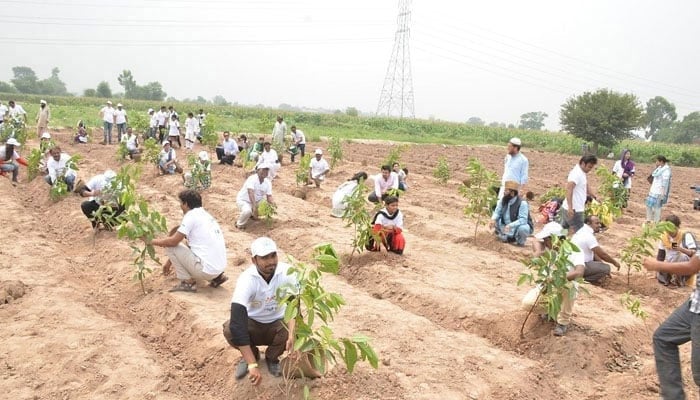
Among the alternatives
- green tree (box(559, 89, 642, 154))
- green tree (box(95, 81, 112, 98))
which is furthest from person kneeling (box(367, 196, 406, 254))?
green tree (box(95, 81, 112, 98))

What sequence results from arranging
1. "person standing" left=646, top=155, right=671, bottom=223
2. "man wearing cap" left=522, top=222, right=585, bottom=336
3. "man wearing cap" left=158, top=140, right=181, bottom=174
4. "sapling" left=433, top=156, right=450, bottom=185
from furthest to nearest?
"sapling" left=433, top=156, right=450, bottom=185 < "man wearing cap" left=158, top=140, right=181, bottom=174 < "person standing" left=646, top=155, right=671, bottom=223 < "man wearing cap" left=522, top=222, right=585, bottom=336

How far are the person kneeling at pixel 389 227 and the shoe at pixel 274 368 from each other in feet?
10.6

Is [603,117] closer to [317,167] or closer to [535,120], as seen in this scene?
[317,167]

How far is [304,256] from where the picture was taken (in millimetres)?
7828

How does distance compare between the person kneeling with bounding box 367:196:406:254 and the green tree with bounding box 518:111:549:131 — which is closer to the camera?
the person kneeling with bounding box 367:196:406:254

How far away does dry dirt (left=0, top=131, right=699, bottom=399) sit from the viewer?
4.30 m

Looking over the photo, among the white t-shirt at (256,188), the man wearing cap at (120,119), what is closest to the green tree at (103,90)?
the man wearing cap at (120,119)

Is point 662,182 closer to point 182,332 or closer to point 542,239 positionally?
point 542,239

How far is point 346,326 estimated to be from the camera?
5.24m

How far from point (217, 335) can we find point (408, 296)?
228 centimetres

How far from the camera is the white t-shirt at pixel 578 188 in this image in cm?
737

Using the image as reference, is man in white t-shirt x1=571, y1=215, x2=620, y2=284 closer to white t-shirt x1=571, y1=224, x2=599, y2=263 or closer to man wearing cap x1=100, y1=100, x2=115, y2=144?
white t-shirt x1=571, y1=224, x2=599, y2=263

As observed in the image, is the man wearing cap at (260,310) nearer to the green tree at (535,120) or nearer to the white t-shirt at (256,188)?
the white t-shirt at (256,188)

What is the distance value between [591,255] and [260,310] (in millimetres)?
4384
